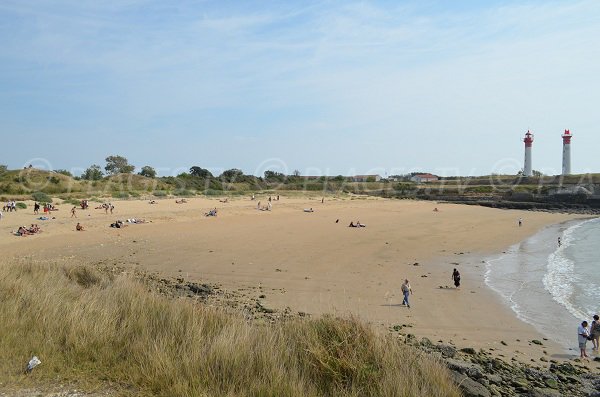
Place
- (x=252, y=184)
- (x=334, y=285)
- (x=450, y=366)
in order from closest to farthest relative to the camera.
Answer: (x=450, y=366), (x=334, y=285), (x=252, y=184)

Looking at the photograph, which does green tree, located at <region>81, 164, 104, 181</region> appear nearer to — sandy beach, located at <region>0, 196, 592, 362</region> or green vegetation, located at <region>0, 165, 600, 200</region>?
green vegetation, located at <region>0, 165, 600, 200</region>

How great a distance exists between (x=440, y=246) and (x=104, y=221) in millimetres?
18929

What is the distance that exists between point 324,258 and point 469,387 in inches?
531

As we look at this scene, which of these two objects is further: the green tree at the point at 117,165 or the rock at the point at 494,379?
the green tree at the point at 117,165

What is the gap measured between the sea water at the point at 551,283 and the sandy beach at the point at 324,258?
21.8 inches

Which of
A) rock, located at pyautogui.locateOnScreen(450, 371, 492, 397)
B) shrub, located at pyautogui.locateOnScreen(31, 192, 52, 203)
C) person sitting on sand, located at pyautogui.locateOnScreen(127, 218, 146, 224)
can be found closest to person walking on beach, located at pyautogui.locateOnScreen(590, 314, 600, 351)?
rock, located at pyautogui.locateOnScreen(450, 371, 492, 397)

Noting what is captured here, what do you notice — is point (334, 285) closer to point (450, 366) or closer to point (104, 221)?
point (450, 366)

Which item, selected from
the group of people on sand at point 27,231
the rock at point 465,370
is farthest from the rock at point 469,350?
the group of people on sand at point 27,231

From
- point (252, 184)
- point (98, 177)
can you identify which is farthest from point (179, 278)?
point (252, 184)

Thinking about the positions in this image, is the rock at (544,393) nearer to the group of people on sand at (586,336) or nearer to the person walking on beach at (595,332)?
the group of people on sand at (586,336)

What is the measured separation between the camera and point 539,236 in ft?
102

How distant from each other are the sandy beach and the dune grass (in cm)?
385

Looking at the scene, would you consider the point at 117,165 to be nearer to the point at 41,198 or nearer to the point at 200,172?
the point at 200,172

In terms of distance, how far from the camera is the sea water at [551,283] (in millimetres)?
11586
